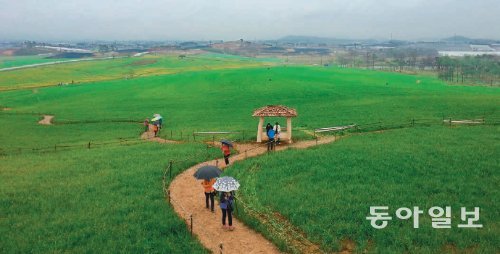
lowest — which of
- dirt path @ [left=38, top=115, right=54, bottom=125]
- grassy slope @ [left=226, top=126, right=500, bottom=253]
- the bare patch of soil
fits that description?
dirt path @ [left=38, top=115, right=54, bottom=125]

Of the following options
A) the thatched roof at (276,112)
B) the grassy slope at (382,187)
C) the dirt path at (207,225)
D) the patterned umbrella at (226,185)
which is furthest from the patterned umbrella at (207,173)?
the thatched roof at (276,112)

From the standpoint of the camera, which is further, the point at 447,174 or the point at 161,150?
the point at 161,150

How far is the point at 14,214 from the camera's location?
19.5 m

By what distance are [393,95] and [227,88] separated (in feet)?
103

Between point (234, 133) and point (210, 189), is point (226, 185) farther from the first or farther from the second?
point (234, 133)

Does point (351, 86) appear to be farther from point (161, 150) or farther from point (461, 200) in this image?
point (461, 200)

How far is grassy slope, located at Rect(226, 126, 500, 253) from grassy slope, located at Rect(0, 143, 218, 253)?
4192 millimetres

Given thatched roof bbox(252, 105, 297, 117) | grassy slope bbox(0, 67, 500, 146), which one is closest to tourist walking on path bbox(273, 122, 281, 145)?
thatched roof bbox(252, 105, 297, 117)

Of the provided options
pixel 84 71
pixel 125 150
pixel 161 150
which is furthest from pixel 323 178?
pixel 84 71

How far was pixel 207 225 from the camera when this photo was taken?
1798 cm

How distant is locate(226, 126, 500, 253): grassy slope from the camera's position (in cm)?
1612

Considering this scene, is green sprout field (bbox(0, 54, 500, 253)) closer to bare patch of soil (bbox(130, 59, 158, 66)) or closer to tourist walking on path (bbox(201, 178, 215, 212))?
tourist walking on path (bbox(201, 178, 215, 212))

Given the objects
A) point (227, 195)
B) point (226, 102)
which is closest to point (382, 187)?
point (227, 195)

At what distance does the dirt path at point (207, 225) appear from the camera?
631 inches
